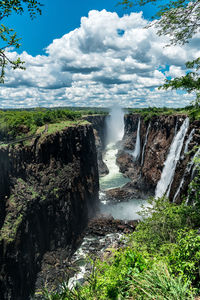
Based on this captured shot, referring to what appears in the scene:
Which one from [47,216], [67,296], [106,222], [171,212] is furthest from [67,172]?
[67,296]

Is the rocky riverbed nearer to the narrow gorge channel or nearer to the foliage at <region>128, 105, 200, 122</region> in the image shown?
the narrow gorge channel

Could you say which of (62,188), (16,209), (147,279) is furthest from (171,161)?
(147,279)

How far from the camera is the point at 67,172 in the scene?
28.5 m

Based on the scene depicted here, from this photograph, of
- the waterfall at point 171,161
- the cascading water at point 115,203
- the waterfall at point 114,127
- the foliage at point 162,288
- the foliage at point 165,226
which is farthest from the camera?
the waterfall at point 114,127

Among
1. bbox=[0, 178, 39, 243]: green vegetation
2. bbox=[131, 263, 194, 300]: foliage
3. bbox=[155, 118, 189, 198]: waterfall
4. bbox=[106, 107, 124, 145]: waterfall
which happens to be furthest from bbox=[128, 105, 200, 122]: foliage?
bbox=[106, 107, 124, 145]: waterfall

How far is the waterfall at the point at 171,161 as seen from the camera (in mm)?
27856

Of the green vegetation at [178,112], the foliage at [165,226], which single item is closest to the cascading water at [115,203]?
the green vegetation at [178,112]

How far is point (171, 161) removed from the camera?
29.8 m

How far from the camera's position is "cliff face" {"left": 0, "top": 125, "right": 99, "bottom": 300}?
1755 cm

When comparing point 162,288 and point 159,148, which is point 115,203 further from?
point 162,288

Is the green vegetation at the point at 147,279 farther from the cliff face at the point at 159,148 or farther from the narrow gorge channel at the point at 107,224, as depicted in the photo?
the cliff face at the point at 159,148

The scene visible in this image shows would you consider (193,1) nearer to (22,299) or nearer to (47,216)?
(47,216)

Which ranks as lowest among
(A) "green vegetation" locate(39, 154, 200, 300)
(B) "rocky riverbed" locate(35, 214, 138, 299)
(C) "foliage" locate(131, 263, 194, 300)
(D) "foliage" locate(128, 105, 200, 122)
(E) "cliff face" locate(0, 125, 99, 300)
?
(B) "rocky riverbed" locate(35, 214, 138, 299)

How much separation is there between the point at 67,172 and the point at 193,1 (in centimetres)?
2485
